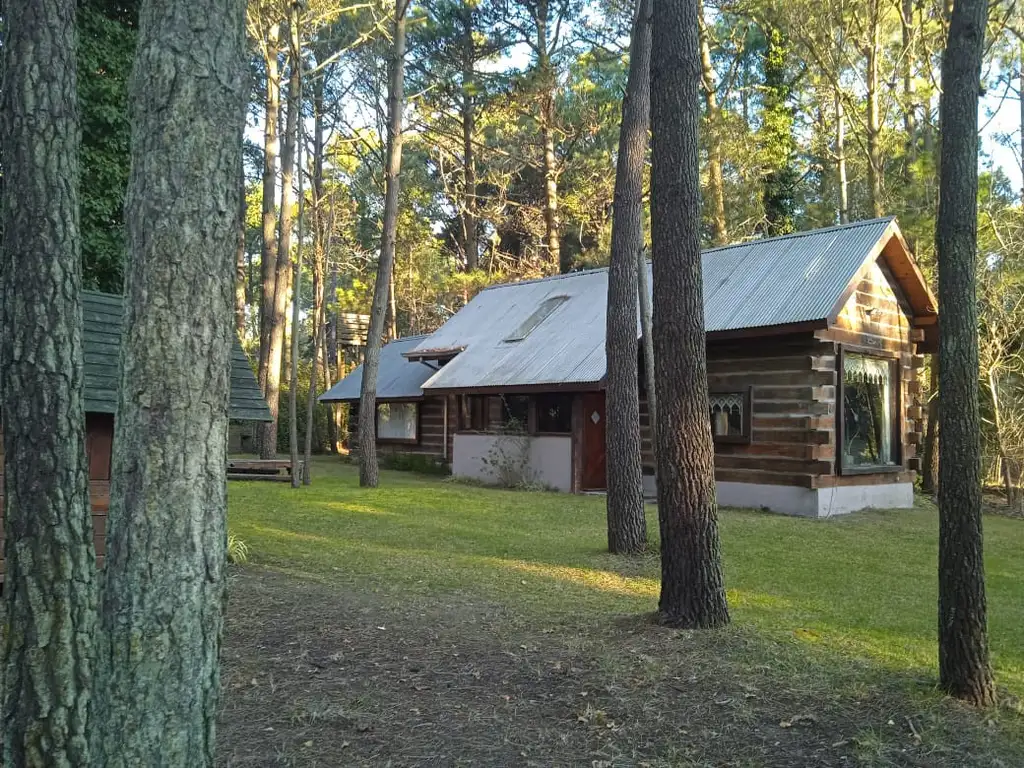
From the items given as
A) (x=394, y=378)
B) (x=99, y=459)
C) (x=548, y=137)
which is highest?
(x=548, y=137)

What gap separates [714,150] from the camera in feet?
78.1

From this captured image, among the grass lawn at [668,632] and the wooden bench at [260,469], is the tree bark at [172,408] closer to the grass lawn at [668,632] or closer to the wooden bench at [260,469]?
the grass lawn at [668,632]

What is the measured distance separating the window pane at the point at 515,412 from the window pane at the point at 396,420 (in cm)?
558

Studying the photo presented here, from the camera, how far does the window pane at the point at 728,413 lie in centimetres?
1563

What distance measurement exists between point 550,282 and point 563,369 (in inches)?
232

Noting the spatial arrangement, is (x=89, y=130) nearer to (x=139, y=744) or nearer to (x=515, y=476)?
(x=139, y=744)

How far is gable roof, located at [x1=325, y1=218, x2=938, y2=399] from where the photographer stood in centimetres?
1491

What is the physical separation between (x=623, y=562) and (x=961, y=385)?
4.97 metres

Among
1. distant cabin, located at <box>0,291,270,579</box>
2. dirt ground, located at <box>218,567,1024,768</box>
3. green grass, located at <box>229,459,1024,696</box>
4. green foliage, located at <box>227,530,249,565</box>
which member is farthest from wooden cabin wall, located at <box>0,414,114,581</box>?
green grass, located at <box>229,459,1024,696</box>

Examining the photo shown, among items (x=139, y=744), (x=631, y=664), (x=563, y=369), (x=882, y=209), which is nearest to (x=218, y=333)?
(x=139, y=744)

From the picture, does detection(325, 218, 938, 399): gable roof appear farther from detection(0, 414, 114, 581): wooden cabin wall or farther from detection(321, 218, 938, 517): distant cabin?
detection(0, 414, 114, 581): wooden cabin wall

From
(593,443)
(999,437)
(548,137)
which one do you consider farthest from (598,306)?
(548,137)

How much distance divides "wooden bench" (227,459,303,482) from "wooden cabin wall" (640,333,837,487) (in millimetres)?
9035

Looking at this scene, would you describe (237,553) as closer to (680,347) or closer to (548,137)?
(680,347)
